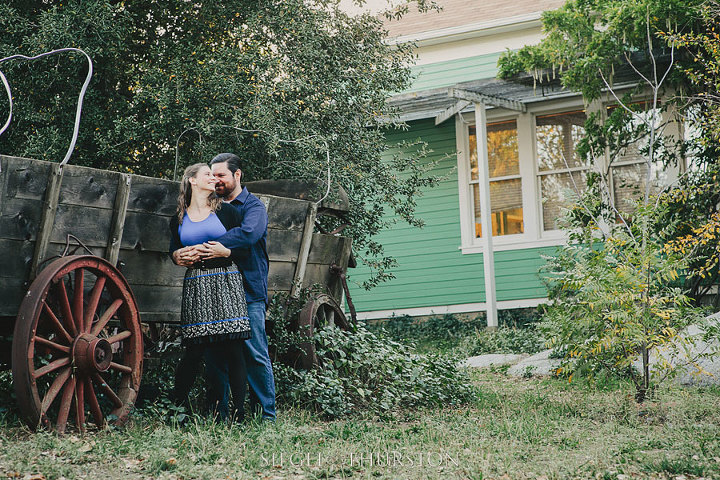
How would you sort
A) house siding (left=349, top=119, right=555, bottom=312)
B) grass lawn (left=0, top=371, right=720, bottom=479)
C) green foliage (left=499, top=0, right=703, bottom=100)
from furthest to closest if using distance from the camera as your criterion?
house siding (left=349, top=119, right=555, bottom=312)
green foliage (left=499, top=0, right=703, bottom=100)
grass lawn (left=0, top=371, right=720, bottom=479)

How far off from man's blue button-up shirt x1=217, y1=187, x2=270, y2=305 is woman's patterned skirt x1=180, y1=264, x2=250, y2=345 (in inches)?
7.2

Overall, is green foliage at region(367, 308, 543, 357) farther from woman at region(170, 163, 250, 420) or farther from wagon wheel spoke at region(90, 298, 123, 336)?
wagon wheel spoke at region(90, 298, 123, 336)

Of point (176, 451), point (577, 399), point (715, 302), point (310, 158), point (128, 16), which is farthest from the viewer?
point (715, 302)

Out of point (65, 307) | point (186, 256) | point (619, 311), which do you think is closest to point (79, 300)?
point (65, 307)

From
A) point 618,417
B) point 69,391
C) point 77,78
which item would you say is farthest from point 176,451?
point 77,78

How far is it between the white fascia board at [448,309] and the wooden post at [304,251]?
6.92 metres

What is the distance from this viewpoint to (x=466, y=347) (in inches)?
413

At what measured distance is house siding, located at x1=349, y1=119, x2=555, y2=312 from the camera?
1250 cm

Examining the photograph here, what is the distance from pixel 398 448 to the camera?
13.9 feet

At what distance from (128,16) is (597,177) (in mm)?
6166

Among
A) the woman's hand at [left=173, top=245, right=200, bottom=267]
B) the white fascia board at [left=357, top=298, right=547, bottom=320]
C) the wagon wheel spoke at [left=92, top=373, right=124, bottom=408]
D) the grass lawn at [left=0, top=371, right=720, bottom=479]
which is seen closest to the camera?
the grass lawn at [left=0, top=371, right=720, bottom=479]

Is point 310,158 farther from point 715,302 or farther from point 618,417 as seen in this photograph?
point 715,302

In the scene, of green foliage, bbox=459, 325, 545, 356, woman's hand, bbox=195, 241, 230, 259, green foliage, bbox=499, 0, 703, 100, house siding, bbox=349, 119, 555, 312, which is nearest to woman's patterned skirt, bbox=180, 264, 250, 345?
woman's hand, bbox=195, 241, 230, 259

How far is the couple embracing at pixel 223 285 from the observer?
15.3 feet
